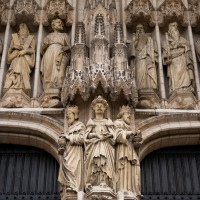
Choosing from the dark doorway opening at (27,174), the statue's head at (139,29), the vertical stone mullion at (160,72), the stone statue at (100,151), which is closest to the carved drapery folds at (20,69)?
the dark doorway opening at (27,174)

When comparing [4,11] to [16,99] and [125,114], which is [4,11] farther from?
[125,114]

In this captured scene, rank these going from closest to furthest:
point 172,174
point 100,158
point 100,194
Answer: point 100,194 < point 100,158 < point 172,174

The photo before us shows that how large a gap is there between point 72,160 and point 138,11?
14.0ft

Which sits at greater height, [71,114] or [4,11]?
[4,11]

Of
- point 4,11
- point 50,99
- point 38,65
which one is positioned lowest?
point 50,99

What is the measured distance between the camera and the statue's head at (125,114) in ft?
31.4

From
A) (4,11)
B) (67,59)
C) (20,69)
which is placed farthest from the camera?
(4,11)

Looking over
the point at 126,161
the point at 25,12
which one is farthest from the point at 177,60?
the point at 25,12

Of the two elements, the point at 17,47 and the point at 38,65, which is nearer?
the point at 38,65

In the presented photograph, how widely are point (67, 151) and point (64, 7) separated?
161 inches

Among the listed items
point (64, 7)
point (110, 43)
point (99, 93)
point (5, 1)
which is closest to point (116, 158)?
point (99, 93)

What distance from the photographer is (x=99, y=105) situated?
9516 mm

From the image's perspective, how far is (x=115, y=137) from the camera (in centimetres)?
909

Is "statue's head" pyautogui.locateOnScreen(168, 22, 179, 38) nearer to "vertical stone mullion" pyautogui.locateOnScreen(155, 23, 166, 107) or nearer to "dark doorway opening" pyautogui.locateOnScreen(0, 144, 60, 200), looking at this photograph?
"vertical stone mullion" pyautogui.locateOnScreen(155, 23, 166, 107)
